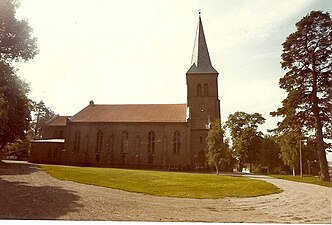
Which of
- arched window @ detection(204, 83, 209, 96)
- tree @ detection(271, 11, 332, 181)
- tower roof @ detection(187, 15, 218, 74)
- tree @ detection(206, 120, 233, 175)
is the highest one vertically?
tower roof @ detection(187, 15, 218, 74)

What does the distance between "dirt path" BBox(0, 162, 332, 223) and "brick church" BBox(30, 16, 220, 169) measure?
59.1ft

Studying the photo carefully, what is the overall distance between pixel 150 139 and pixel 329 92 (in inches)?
766

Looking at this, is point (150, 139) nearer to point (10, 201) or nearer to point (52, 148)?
point (52, 148)

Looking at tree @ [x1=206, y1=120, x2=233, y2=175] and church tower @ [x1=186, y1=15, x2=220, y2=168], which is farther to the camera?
church tower @ [x1=186, y1=15, x2=220, y2=168]

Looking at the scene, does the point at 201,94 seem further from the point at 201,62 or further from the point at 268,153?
the point at 268,153

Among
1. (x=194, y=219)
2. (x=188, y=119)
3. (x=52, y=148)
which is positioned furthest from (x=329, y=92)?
(x=52, y=148)

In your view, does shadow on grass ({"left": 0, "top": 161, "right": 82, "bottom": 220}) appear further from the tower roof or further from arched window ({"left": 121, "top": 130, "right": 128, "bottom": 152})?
the tower roof

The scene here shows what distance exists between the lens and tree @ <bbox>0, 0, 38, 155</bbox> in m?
9.29

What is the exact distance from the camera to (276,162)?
3036 cm

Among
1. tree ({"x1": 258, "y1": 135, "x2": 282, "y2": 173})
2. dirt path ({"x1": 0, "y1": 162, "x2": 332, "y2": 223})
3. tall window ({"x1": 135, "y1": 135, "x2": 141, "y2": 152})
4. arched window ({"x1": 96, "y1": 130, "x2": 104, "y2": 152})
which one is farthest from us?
tree ({"x1": 258, "y1": 135, "x2": 282, "y2": 173})

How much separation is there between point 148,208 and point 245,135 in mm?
24124

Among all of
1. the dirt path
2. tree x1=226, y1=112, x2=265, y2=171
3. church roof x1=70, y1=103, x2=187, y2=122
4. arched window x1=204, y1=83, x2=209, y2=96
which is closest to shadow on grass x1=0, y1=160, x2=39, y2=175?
the dirt path

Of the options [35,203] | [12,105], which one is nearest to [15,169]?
[12,105]

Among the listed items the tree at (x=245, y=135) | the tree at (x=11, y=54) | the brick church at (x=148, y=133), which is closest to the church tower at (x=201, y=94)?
the brick church at (x=148, y=133)
